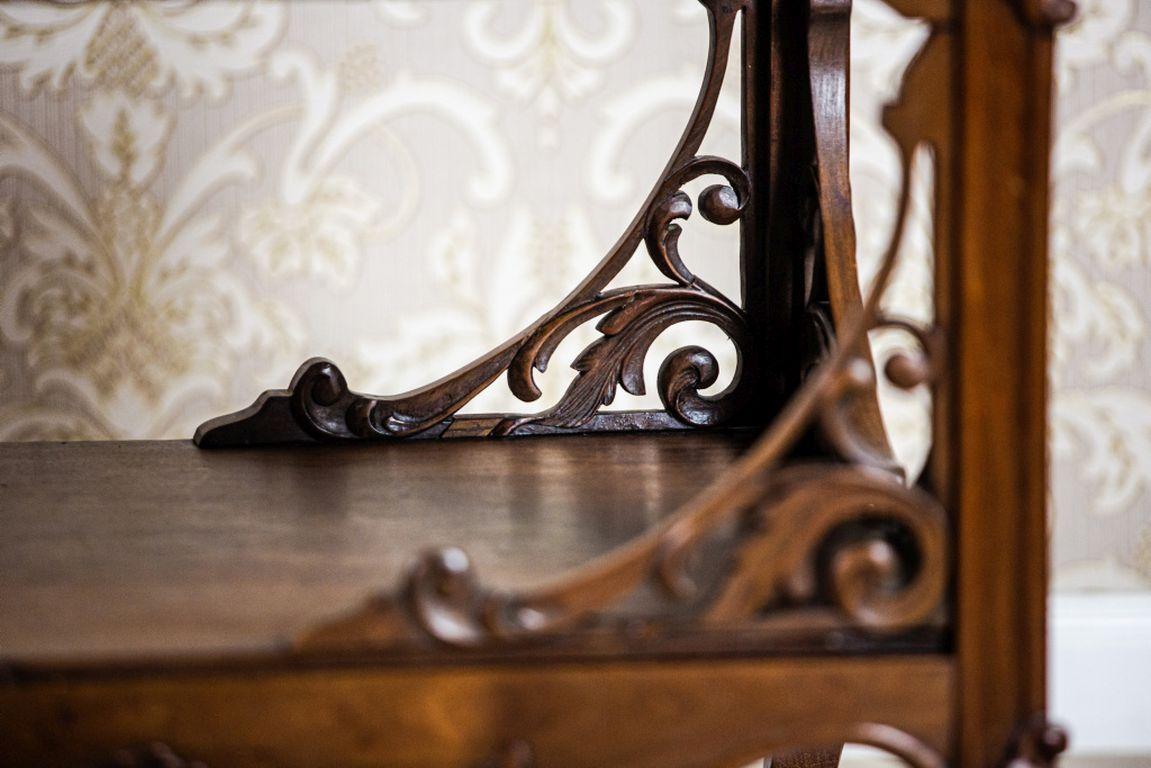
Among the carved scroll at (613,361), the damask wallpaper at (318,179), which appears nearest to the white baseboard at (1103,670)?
the damask wallpaper at (318,179)

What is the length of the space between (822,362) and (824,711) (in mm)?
216

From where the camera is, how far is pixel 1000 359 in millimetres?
314


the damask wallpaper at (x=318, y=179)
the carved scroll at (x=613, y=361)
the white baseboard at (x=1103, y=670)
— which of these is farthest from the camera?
the white baseboard at (x=1103, y=670)

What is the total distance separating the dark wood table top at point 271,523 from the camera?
323mm

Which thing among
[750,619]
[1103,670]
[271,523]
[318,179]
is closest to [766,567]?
[750,619]

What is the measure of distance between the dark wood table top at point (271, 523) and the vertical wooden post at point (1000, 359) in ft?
0.38

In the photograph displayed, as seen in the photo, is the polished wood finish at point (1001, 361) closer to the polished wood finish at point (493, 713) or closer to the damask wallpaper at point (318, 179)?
the polished wood finish at point (493, 713)

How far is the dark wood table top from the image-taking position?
1.06 ft

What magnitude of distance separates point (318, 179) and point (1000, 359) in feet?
2.00

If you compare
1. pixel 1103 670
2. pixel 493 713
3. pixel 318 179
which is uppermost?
pixel 318 179

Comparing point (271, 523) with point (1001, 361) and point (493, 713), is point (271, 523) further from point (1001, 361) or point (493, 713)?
point (1001, 361)

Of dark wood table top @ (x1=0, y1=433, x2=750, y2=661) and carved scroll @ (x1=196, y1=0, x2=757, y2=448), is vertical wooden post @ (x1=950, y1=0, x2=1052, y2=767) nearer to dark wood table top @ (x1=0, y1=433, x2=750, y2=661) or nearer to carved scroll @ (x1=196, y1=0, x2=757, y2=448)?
dark wood table top @ (x1=0, y1=433, x2=750, y2=661)

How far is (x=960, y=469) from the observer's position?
0.32 m

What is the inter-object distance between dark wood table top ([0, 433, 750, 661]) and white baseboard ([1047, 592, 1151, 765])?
21.5 inches
